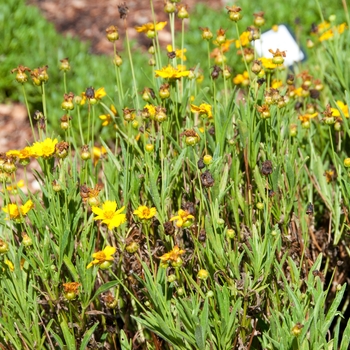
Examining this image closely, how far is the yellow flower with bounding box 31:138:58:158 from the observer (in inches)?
71.0

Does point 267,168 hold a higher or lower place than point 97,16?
lower

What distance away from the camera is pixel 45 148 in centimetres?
181

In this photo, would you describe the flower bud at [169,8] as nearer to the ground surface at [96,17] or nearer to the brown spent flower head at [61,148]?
the brown spent flower head at [61,148]

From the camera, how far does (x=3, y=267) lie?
1741 mm

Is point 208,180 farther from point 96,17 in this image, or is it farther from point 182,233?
point 96,17

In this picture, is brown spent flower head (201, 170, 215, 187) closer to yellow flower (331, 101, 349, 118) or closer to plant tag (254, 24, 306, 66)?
yellow flower (331, 101, 349, 118)

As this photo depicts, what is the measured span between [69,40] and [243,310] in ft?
9.64

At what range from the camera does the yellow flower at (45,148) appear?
5.91 ft

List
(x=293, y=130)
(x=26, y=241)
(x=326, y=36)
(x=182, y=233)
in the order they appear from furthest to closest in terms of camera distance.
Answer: (x=326, y=36) < (x=293, y=130) < (x=182, y=233) < (x=26, y=241)

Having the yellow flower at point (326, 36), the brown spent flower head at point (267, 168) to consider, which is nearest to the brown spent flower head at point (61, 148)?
the brown spent flower head at point (267, 168)

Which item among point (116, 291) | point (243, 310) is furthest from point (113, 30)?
point (243, 310)

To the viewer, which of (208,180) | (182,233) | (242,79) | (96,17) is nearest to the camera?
(208,180)

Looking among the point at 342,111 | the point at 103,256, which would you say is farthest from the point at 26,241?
the point at 342,111

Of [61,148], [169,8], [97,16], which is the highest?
[169,8]
